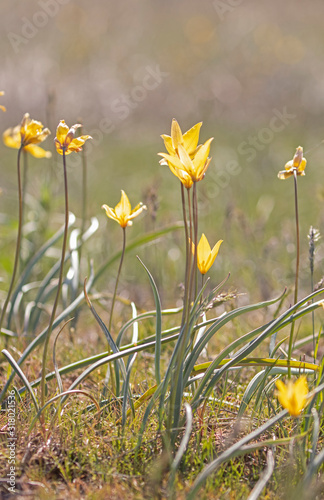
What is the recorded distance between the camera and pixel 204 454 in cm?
140

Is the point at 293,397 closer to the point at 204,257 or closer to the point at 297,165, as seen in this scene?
the point at 204,257

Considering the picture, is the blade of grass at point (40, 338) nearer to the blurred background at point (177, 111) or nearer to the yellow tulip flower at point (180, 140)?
the blurred background at point (177, 111)

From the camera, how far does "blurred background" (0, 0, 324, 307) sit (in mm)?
3650

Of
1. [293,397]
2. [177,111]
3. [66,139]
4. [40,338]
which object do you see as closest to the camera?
[293,397]

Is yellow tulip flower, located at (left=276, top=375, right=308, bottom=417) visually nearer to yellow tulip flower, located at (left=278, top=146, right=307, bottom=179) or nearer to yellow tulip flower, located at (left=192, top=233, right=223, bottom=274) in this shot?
yellow tulip flower, located at (left=192, top=233, right=223, bottom=274)

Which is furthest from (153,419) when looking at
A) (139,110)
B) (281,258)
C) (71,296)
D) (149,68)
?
(149,68)

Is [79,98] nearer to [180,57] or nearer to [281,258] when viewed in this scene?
[180,57]

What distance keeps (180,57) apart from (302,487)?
9653 millimetres

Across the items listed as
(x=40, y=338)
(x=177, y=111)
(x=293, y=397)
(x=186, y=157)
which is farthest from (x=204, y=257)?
(x=177, y=111)

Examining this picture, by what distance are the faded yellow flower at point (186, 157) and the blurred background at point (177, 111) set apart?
64cm

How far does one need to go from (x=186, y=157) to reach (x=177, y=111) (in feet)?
24.4

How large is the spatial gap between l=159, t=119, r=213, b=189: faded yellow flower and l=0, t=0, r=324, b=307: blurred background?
0.64 meters

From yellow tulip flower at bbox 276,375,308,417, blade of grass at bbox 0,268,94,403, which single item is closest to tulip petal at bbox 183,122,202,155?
yellow tulip flower at bbox 276,375,308,417

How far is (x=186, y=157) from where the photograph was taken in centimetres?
133
